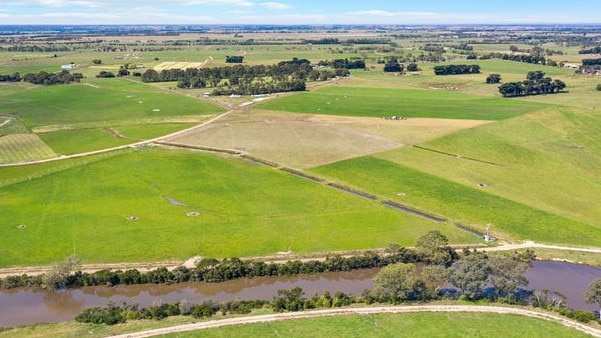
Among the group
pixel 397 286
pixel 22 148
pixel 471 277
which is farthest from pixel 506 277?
pixel 22 148

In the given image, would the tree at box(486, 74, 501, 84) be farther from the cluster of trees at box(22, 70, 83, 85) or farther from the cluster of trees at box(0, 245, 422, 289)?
the cluster of trees at box(22, 70, 83, 85)

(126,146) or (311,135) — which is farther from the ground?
(311,135)

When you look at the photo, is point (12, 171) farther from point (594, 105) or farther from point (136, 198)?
point (594, 105)

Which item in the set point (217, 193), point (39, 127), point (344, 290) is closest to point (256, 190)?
point (217, 193)

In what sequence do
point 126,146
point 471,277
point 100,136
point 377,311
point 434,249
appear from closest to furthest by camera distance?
1. point 377,311
2. point 471,277
3. point 434,249
4. point 126,146
5. point 100,136

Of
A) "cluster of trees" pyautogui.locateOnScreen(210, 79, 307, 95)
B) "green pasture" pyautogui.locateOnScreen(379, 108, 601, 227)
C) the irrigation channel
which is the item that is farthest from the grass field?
"cluster of trees" pyautogui.locateOnScreen(210, 79, 307, 95)

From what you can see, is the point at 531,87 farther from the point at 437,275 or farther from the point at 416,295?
the point at 416,295
